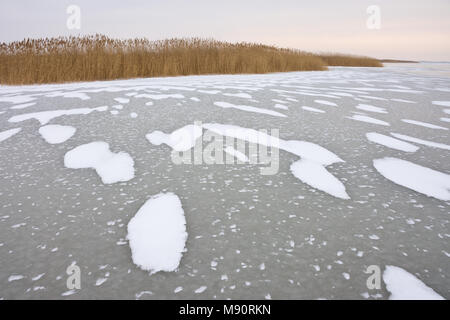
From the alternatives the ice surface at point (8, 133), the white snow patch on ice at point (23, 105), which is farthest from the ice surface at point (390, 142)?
the white snow patch on ice at point (23, 105)

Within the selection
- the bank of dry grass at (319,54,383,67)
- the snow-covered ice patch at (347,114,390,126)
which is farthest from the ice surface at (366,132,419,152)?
the bank of dry grass at (319,54,383,67)

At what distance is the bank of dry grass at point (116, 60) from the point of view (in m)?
5.92

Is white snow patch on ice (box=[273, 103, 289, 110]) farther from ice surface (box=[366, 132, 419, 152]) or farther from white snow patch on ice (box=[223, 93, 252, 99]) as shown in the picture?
ice surface (box=[366, 132, 419, 152])

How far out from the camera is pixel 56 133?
6.72 feet

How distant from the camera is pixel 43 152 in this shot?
1741 millimetres

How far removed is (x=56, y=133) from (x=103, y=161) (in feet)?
2.28

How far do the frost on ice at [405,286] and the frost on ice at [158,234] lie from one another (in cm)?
57

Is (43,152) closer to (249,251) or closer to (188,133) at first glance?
(188,133)

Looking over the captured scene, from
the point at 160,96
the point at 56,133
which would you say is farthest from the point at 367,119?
the point at 56,133

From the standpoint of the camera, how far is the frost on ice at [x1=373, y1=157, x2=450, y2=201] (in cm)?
131

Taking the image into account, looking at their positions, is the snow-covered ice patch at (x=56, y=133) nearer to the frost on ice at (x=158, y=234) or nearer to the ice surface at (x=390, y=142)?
the frost on ice at (x=158, y=234)

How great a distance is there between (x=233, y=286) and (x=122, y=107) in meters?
2.23

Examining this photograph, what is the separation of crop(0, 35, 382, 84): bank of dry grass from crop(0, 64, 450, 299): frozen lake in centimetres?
430
